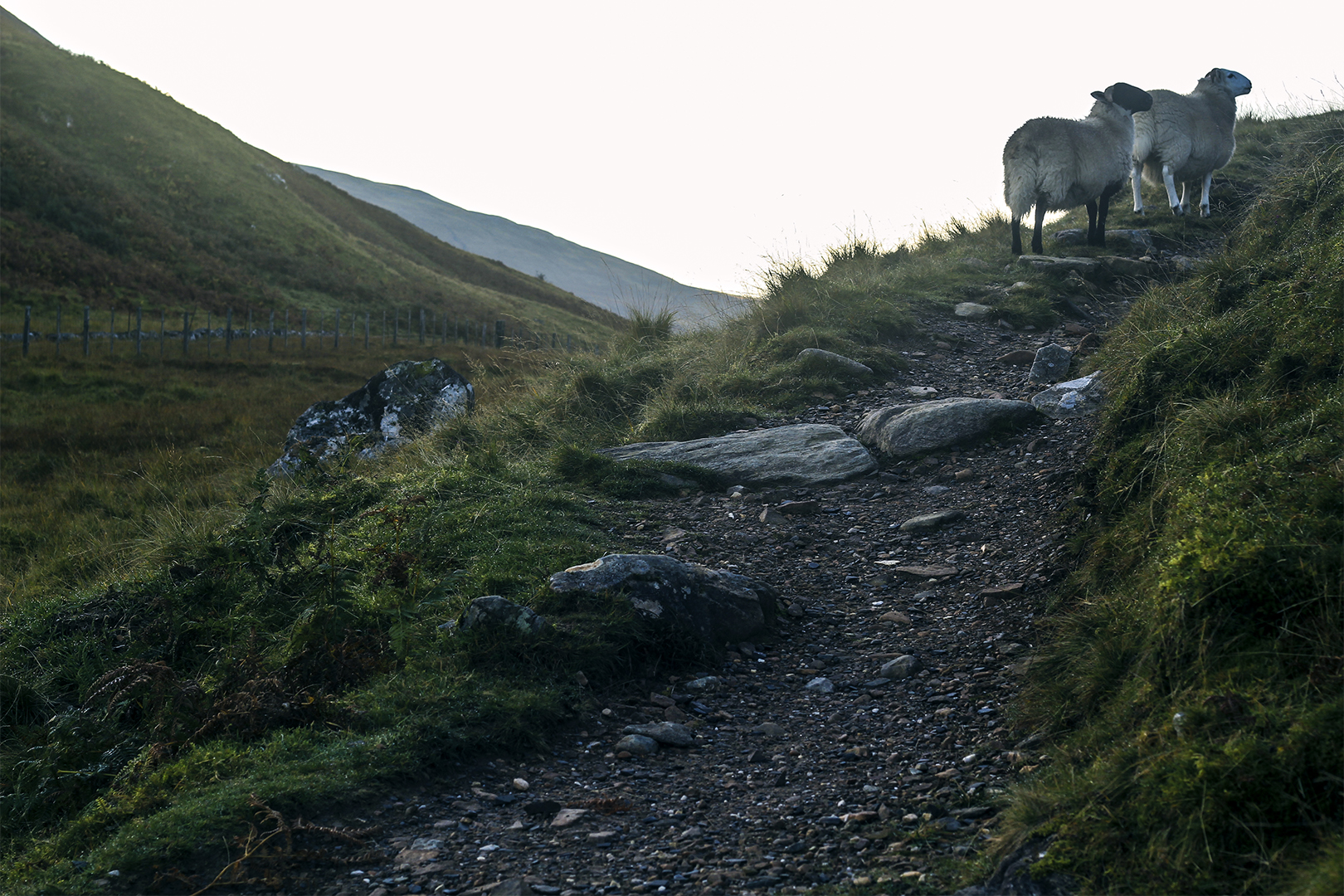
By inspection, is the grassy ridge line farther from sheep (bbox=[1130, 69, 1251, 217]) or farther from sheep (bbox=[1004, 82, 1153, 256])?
sheep (bbox=[1130, 69, 1251, 217])

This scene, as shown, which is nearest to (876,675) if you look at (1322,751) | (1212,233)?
(1322,751)

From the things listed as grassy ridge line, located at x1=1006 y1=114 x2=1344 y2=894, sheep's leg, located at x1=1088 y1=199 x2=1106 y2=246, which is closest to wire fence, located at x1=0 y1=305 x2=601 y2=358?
sheep's leg, located at x1=1088 y1=199 x2=1106 y2=246

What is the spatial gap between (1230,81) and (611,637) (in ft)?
46.1

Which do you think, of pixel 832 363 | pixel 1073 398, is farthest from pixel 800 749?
pixel 832 363

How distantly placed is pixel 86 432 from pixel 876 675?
17923mm

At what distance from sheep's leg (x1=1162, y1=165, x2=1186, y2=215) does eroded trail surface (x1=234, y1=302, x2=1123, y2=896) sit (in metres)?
8.66


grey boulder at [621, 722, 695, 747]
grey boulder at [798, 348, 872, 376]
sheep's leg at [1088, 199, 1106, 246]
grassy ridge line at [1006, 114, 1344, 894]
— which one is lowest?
grey boulder at [621, 722, 695, 747]

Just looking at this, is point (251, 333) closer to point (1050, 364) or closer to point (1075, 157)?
point (1075, 157)

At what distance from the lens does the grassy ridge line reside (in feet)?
6.91

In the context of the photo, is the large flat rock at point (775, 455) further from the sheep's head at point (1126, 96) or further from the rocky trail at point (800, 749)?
the sheep's head at point (1126, 96)

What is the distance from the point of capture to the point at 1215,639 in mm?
2645

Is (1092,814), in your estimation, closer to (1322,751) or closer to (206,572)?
(1322,751)

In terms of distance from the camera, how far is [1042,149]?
1083cm

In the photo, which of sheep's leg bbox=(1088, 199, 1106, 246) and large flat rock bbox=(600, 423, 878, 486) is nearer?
large flat rock bbox=(600, 423, 878, 486)
